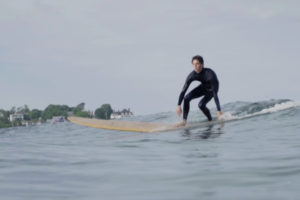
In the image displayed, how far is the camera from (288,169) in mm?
3904

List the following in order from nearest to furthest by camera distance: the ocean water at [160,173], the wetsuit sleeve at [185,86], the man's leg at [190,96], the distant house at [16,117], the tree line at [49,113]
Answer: the ocean water at [160,173] → the wetsuit sleeve at [185,86] → the man's leg at [190,96] → the tree line at [49,113] → the distant house at [16,117]

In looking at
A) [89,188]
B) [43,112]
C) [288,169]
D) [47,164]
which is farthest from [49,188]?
[43,112]

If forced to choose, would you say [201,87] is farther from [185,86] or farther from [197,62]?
[197,62]

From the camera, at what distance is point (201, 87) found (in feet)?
36.2

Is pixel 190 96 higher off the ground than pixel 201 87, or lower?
lower

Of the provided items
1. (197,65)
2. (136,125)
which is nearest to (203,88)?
(197,65)

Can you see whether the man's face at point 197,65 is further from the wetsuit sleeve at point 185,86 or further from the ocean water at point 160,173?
the ocean water at point 160,173

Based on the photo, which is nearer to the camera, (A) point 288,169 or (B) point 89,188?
(B) point 89,188

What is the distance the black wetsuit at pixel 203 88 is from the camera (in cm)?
1058

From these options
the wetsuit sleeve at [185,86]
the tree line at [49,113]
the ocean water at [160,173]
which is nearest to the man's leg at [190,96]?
the wetsuit sleeve at [185,86]

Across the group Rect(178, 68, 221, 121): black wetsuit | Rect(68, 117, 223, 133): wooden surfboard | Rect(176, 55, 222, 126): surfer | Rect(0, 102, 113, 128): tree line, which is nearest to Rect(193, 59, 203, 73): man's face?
Rect(176, 55, 222, 126): surfer

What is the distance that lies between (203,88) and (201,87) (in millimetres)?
66

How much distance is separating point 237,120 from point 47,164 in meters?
7.36

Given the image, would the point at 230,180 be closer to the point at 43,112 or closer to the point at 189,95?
the point at 189,95
